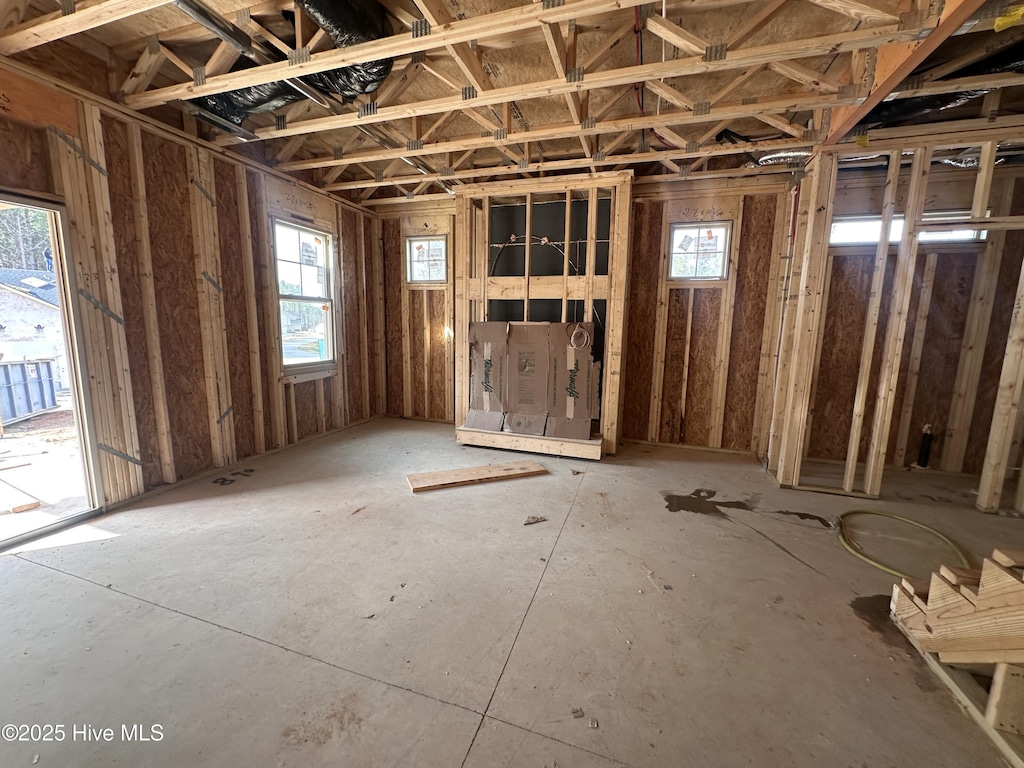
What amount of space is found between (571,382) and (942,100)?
363 centimetres

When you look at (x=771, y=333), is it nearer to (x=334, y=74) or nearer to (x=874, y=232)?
(x=874, y=232)

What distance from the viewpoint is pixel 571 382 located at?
15.1ft

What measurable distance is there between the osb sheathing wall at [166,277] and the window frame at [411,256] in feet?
4.07

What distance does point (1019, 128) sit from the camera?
2.97 metres

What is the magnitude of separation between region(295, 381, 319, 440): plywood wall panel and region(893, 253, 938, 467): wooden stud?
22.6 ft

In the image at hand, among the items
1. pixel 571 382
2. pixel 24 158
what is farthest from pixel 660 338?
pixel 24 158

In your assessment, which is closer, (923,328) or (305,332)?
(923,328)

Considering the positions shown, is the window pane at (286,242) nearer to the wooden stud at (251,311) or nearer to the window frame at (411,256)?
the wooden stud at (251,311)

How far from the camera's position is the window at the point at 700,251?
4.57 m

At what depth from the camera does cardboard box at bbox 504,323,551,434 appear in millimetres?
4684

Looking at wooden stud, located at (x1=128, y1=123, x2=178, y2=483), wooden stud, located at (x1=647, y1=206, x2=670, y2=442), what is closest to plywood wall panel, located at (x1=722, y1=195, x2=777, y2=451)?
wooden stud, located at (x1=647, y1=206, x2=670, y2=442)

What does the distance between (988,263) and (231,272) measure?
749 cm

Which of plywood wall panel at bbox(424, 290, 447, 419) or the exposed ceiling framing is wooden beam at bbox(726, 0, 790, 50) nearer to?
the exposed ceiling framing

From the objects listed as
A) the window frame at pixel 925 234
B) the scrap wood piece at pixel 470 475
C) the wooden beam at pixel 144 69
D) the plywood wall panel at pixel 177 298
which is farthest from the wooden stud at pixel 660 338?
the plywood wall panel at pixel 177 298
